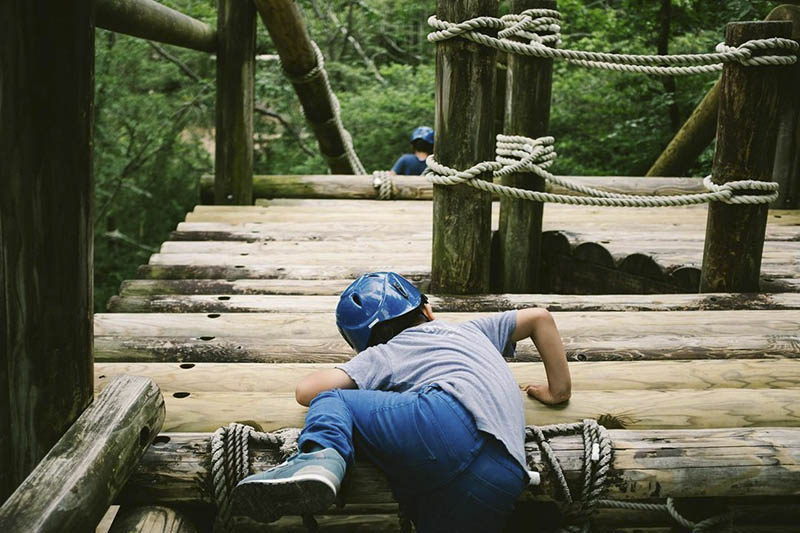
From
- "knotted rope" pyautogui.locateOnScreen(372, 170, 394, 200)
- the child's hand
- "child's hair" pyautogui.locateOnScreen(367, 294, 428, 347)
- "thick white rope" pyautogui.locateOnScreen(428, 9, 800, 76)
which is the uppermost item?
"thick white rope" pyautogui.locateOnScreen(428, 9, 800, 76)

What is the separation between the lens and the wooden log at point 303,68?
562 centimetres

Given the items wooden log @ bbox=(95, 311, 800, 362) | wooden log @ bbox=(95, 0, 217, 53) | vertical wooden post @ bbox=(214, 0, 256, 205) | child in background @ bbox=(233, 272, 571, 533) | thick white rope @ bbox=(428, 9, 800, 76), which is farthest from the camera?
vertical wooden post @ bbox=(214, 0, 256, 205)

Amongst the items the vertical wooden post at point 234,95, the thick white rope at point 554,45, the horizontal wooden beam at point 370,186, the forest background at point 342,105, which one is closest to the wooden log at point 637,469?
the thick white rope at point 554,45

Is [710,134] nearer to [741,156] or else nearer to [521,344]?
[741,156]

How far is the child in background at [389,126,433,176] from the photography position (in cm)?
770

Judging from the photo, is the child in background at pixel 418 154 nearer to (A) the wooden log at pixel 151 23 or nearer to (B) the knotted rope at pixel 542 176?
(A) the wooden log at pixel 151 23

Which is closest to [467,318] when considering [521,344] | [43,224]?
[521,344]

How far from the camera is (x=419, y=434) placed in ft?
6.41

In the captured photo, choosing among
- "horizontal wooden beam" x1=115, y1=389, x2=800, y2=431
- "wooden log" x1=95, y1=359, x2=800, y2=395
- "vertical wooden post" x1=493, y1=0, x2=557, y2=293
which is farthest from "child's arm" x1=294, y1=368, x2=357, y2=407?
"vertical wooden post" x1=493, y1=0, x2=557, y2=293

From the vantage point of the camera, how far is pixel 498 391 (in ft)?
6.82

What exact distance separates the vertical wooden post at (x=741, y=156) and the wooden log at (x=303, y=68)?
3115 mm

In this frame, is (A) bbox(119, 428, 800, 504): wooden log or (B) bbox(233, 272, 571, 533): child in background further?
(A) bbox(119, 428, 800, 504): wooden log

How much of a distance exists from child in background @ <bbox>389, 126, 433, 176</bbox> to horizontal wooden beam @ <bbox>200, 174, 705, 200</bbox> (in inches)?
28.8

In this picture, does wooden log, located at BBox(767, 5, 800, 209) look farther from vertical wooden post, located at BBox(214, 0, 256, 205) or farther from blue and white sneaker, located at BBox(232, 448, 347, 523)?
blue and white sneaker, located at BBox(232, 448, 347, 523)
